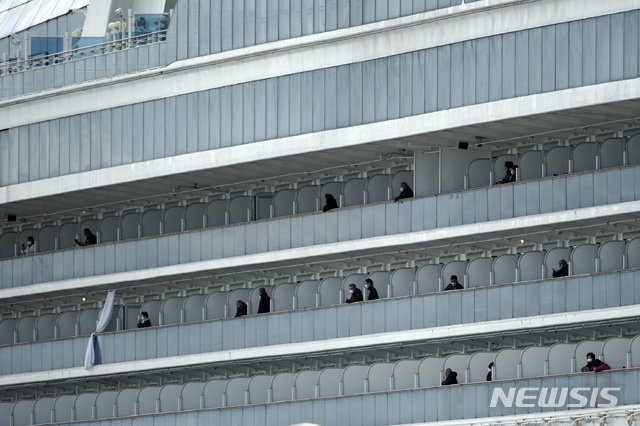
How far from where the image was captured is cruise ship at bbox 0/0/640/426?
5394 cm

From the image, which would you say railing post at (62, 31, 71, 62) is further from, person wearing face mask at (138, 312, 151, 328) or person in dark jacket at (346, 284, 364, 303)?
person in dark jacket at (346, 284, 364, 303)

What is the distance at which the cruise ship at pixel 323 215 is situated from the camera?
5394 cm

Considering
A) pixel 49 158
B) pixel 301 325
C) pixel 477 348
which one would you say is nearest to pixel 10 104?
pixel 49 158

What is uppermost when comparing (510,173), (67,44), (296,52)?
(67,44)

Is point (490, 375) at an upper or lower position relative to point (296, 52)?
lower

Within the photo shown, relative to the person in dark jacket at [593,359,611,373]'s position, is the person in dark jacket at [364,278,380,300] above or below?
above

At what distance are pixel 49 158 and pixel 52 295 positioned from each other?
456 centimetres

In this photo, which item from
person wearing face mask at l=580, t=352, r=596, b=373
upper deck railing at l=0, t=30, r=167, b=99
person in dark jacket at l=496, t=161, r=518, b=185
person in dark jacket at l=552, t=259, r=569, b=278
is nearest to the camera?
person wearing face mask at l=580, t=352, r=596, b=373

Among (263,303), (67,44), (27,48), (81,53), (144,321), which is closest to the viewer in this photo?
(263,303)

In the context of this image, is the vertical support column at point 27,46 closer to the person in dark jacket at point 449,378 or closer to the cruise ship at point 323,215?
the cruise ship at point 323,215

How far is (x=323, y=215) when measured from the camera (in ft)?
201

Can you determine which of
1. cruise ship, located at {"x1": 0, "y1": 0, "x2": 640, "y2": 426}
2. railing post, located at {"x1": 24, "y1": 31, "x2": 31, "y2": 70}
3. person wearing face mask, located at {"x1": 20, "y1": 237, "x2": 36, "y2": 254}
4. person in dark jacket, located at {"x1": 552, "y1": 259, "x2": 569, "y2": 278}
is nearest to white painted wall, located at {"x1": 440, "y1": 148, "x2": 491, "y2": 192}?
cruise ship, located at {"x1": 0, "y1": 0, "x2": 640, "y2": 426}

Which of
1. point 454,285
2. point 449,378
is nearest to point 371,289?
point 454,285

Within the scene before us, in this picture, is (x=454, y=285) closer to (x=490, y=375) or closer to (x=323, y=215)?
(x=490, y=375)
